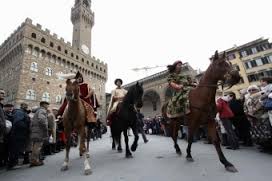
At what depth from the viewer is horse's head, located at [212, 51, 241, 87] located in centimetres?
321

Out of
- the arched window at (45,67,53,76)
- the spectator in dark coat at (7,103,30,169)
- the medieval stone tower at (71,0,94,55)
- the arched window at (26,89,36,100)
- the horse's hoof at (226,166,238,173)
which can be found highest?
the medieval stone tower at (71,0,94,55)

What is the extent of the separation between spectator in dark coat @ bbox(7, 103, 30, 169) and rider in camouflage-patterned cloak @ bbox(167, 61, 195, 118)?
454 cm

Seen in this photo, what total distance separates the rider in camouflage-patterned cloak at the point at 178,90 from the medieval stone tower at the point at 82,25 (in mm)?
44594

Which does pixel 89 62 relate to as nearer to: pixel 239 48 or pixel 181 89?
pixel 239 48

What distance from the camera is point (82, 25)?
47.6 m

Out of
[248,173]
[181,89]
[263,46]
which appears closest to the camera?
[248,173]

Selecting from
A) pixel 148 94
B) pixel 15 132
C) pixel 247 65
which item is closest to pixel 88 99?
pixel 15 132

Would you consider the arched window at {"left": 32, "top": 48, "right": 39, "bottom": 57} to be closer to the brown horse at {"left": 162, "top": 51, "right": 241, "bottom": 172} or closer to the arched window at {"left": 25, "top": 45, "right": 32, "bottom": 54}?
the arched window at {"left": 25, "top": 45, "right": 32, "bottom": 54}

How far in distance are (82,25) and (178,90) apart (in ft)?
162

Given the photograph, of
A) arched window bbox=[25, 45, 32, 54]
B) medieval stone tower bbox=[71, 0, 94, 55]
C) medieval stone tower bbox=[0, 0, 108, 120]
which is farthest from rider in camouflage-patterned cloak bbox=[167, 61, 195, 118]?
medieval stone tower bbox=[71, 0, 94, 55]

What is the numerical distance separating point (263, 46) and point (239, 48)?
3277mm

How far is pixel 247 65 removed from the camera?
1112 inches

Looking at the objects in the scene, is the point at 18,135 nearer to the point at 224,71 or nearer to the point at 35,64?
the point at 224,71

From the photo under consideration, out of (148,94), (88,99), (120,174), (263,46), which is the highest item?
(263,46)
